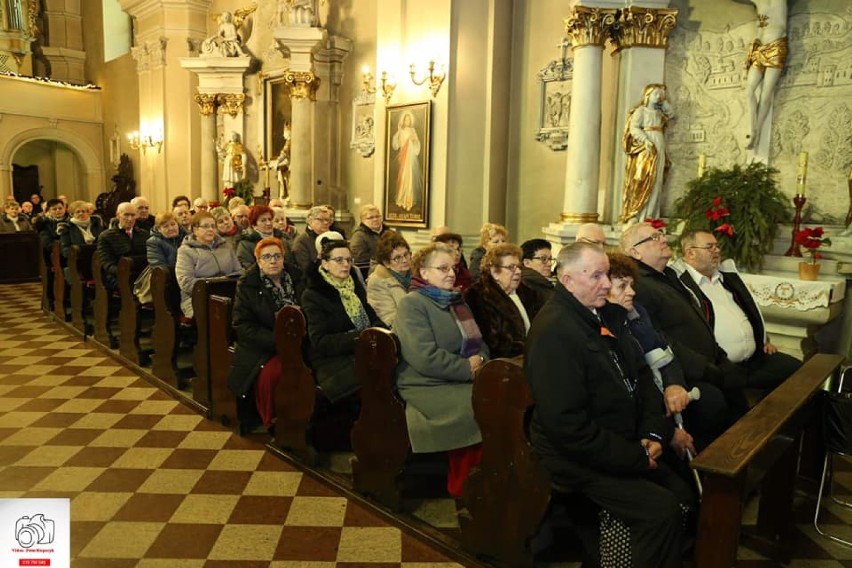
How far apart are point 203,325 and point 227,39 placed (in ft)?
28.7

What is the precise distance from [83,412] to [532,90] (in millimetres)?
5688

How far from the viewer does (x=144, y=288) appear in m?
5.78

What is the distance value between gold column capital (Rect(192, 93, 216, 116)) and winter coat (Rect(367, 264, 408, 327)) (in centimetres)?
934

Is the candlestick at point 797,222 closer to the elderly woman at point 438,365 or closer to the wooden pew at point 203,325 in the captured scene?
the elderly woman at point 438,365

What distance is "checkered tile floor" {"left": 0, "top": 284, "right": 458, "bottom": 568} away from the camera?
288 cm

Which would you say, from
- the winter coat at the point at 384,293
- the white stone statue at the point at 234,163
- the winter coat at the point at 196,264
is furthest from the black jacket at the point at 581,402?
the white stone statue at the point at 234,163

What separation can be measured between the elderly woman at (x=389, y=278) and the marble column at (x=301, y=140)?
6.08m

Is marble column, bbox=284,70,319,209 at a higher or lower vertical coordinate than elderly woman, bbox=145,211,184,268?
higher

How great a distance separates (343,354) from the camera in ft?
12.2

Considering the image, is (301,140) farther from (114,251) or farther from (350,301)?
(350,301)

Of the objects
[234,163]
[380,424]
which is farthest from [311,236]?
[234,163]

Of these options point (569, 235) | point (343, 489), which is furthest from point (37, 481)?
point (569, 235)

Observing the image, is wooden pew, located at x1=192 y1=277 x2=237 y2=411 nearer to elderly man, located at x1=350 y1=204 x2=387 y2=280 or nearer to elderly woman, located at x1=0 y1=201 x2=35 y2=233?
elderly man, located at x1=350 y1=204 x2=387 y2=280

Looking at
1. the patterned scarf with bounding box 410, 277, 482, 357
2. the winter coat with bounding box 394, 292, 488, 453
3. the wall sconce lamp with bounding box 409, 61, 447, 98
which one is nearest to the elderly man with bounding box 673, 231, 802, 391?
the patterned scarf with bounding box 410, 277, 482, 357
